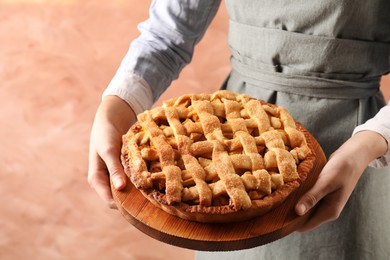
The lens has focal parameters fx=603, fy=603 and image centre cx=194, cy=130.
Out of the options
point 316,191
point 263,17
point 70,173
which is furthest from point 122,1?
point 316,191

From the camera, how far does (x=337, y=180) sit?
844 millimetres

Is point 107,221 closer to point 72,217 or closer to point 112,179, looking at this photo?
point 72,217

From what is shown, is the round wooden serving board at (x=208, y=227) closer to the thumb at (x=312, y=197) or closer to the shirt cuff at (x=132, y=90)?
the thumb at (x=312, y=197)

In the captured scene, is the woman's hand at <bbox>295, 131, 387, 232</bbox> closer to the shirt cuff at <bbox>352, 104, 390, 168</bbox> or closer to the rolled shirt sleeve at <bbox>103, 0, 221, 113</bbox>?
the shirt cuff at <bbox>352, 104, 390, 168</bbox>

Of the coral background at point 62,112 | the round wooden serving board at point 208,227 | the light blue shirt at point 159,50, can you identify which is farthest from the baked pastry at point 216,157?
the coral background at point 62,112

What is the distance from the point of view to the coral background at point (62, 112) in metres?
2.17

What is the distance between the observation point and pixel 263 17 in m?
1.02

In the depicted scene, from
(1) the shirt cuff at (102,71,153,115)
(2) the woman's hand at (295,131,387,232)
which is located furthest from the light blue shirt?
(2) the woman's hand at (295,131,387,232)

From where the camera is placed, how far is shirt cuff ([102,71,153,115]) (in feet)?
3.41

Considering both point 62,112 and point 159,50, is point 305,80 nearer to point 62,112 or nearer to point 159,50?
point 159,50

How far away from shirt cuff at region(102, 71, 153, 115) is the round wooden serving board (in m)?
0.24

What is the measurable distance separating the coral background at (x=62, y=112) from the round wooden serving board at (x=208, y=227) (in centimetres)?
131

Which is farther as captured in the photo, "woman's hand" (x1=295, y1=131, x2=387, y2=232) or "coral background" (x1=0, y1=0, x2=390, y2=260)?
"coral background" (x1=0, y1=0, x2=390, y2=260)

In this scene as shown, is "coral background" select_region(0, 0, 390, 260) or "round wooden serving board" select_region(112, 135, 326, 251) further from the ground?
"round wooden serving board" select_region(112, 135, 326, 251)
